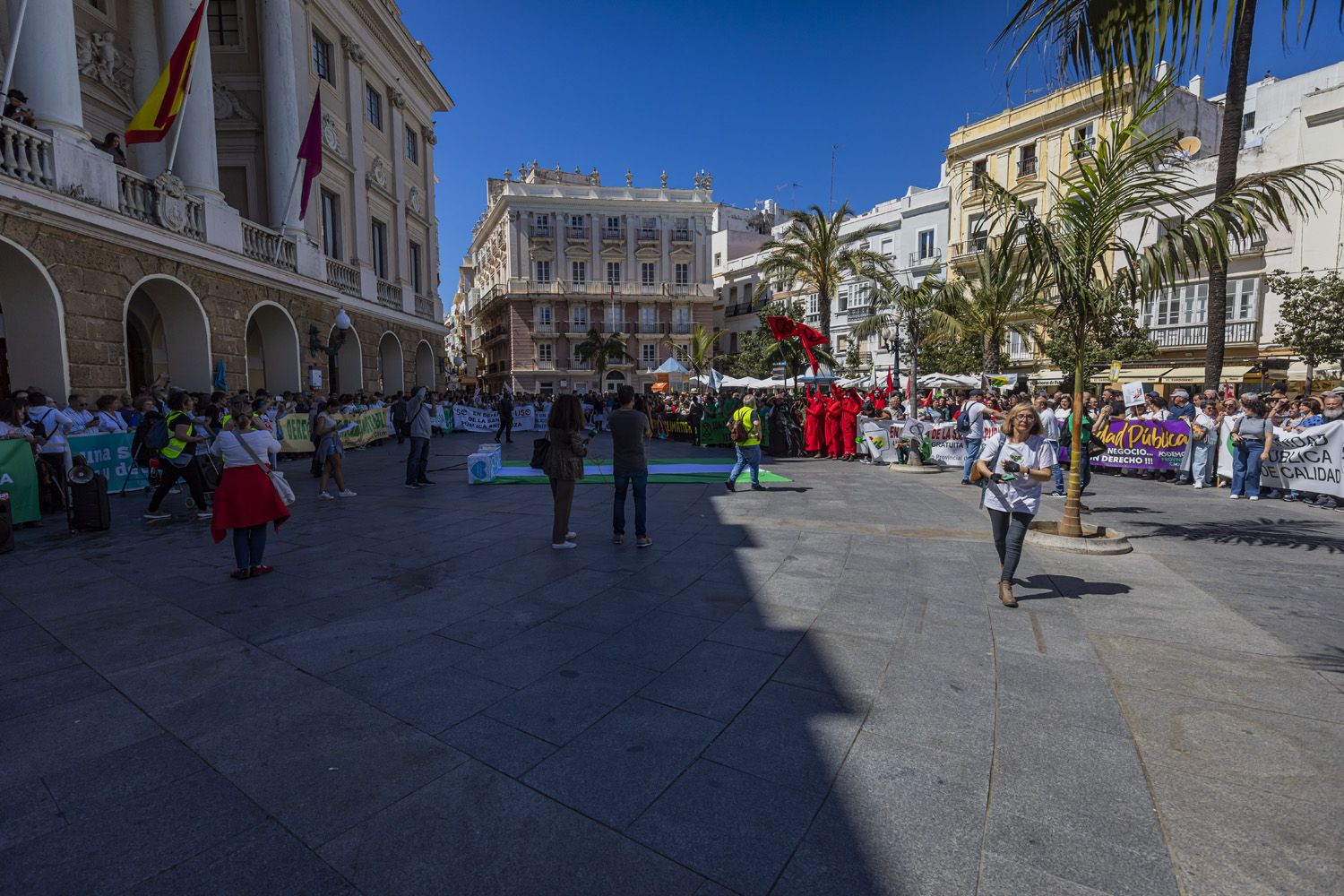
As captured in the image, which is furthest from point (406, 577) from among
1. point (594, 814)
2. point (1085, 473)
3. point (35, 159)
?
point (35, 159)

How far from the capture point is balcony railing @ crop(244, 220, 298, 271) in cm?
1569

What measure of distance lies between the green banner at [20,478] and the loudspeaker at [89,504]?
701mm

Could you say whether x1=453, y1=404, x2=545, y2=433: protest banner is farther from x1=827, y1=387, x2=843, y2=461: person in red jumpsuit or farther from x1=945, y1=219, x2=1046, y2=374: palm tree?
x1=945, y1=219, x2=1046, y2=374: palm tree

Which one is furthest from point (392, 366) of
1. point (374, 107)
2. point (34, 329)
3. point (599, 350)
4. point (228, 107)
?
point (599, 350)

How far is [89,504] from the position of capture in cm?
768

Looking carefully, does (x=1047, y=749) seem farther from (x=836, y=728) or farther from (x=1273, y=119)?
(x=1273, y=119)

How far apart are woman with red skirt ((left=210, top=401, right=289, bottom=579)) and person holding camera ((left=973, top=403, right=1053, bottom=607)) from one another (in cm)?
597

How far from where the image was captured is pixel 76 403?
9977 mm

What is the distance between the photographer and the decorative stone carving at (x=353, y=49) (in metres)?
21.2

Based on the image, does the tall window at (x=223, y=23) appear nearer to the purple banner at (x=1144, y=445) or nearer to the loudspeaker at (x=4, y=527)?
the loudspeaker at (x=4, y=527)

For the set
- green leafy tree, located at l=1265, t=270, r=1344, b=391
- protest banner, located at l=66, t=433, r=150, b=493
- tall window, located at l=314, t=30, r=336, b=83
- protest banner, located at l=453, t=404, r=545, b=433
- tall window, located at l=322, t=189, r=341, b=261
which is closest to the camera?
protest banner, located at l=66, t=433, r=150, b=493

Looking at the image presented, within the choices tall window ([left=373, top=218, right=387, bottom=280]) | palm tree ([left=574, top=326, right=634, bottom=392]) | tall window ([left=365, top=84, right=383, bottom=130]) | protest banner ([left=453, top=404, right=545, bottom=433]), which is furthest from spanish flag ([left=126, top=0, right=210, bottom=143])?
palm tree ([left=574, top=326, right=634, bottom=392])

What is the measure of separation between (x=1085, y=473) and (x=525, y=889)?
9854mm

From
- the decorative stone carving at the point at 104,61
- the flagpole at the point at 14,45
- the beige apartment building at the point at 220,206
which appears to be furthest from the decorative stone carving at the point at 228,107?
the flagpole at the point at 14,45
